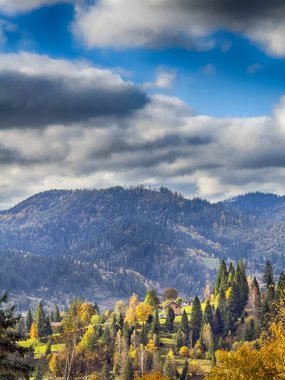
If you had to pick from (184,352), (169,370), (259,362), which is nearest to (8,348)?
(259,362)

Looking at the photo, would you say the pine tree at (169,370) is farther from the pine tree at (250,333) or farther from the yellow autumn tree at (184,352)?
the pine tree at (250,333)

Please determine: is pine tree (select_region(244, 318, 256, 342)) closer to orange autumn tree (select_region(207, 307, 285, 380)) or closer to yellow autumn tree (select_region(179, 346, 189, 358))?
yellow autumn tree (select_region(179, 346, 189, 358))

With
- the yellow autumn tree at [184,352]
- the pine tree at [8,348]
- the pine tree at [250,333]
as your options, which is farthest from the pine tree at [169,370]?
the pine tree at [8,348]

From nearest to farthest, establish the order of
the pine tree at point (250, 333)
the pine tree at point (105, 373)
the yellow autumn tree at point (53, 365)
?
the pine tree at point (105, 373) < the yellow autumn tree at point (53, 365) < the pine tree at point (250, 333)

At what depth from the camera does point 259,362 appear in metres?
64.9

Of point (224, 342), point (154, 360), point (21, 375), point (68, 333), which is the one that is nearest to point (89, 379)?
point (154, 360)

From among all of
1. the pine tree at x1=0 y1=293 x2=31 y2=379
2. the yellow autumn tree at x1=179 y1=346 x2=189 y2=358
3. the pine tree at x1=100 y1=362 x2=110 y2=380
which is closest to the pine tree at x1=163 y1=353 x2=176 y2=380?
the pine tree at x1=100 y1=362 x2=110 y2=380

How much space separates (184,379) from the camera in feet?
561

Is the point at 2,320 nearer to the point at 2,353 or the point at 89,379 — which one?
the point at 2,353

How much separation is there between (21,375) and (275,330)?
91.7ft

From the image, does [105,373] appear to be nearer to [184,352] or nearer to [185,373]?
[185,373]

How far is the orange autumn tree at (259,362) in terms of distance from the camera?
61.3 meters

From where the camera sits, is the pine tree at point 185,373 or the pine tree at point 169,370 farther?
the pine tree at point 185,373

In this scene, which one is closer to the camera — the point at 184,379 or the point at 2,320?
the point at 2,320
